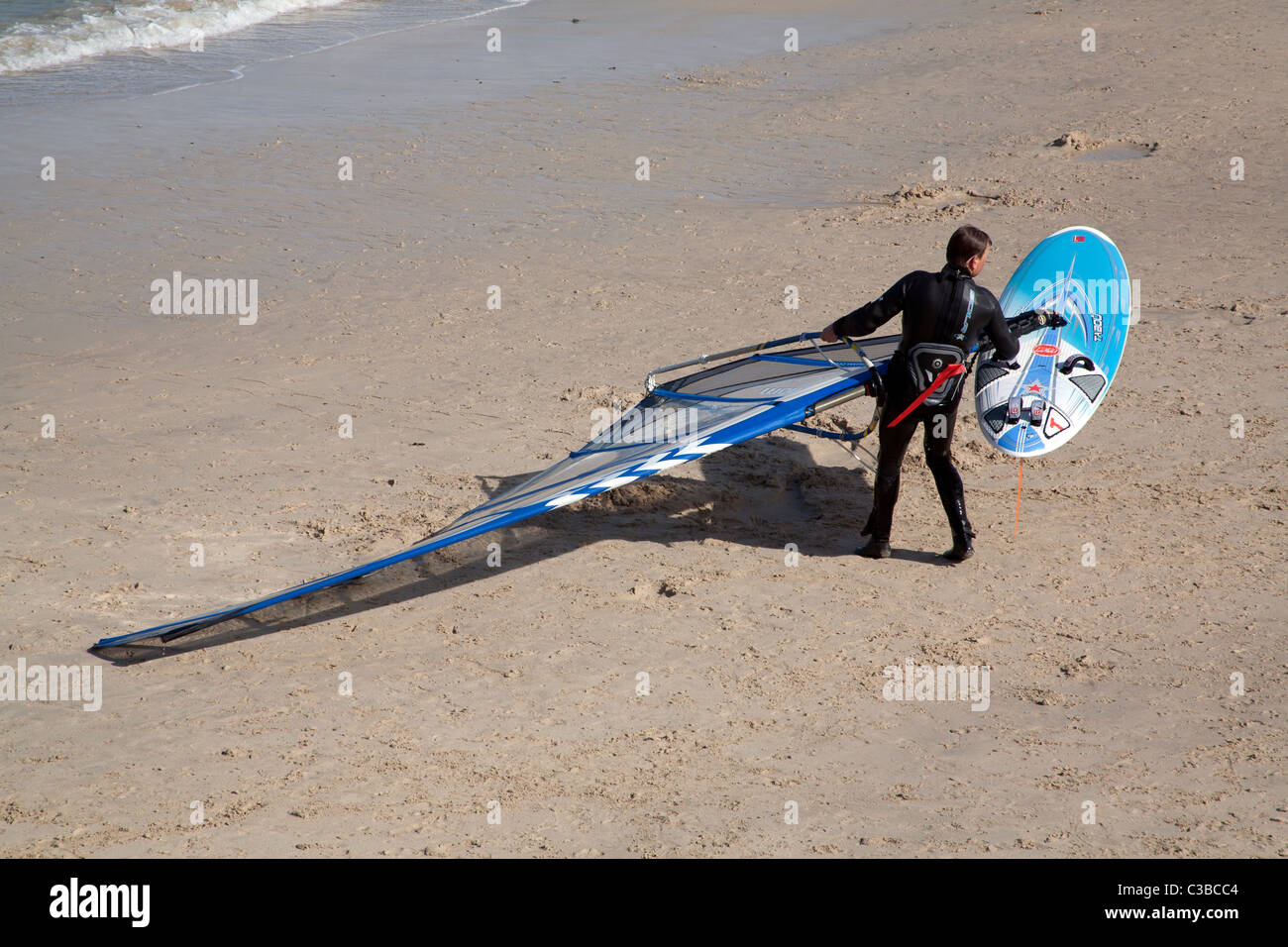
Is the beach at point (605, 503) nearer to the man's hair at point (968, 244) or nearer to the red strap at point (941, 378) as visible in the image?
the red strap at point (941, 378)

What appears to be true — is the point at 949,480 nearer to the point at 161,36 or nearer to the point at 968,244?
the point at 968,244

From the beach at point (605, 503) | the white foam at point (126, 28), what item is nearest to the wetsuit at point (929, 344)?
the beach at point (605, 503)

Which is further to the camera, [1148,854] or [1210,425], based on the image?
[1210,425]

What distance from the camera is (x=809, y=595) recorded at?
5.23 m

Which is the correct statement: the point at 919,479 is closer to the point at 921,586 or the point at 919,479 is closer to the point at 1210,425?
the point at 921,586

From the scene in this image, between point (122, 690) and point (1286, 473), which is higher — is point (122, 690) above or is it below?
below

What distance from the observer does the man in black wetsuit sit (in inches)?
199

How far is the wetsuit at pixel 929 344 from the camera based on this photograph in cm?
507

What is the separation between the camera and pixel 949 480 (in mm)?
5375

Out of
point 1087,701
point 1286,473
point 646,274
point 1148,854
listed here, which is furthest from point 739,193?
point 1148,854

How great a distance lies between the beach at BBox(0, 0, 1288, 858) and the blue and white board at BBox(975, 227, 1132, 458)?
39cm

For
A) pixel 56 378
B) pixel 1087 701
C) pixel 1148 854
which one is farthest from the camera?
pixel 56 378

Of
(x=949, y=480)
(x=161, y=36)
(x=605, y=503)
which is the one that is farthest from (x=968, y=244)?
(x=161, y=36)

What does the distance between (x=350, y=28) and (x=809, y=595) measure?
15.4m
